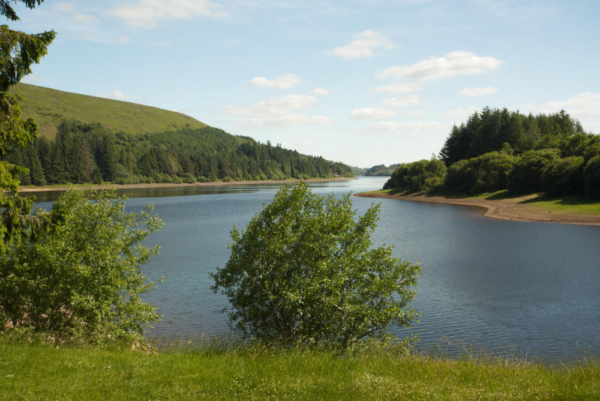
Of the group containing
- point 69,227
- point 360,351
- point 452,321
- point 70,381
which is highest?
point 69,227

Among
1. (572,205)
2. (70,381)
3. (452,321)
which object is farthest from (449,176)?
(70,381)

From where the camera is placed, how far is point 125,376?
10.2 m

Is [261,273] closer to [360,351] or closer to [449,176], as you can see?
[360,351]

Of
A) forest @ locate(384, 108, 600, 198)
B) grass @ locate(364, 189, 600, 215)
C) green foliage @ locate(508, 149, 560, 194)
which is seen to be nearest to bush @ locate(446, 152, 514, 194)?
forest @ locate(384, 108, 600, 198)

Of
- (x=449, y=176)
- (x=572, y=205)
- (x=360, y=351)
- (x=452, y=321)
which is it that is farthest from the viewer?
(x=449, y=176)

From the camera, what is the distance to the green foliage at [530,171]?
90.9m

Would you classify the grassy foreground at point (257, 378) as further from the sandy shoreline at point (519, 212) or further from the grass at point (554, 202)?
the grass at point (554, 202)

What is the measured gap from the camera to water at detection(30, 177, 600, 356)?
21375mm

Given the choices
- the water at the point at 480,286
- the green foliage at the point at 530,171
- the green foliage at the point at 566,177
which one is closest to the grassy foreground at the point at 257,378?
the water at the point at 480,286

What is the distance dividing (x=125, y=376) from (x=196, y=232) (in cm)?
4825

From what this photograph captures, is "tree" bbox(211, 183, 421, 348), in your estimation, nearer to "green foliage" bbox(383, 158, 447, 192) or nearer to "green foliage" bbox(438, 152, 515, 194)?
"green foliage" bbox(438, 152, 515, 194)

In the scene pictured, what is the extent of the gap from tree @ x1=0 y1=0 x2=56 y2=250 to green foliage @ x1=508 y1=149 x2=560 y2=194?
312ft

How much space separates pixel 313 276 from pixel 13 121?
10.00 metres

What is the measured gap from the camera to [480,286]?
30.1 meters
